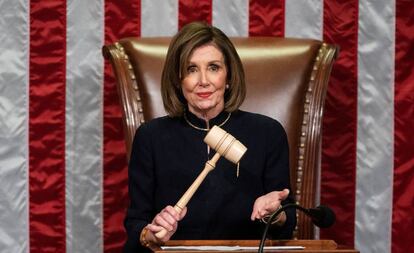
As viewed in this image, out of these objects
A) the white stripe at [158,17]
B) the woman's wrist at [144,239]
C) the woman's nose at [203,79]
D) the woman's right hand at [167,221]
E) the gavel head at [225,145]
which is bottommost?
the woman's wrist at [144,239]

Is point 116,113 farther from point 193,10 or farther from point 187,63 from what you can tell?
point 187,63

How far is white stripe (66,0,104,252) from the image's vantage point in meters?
2.64

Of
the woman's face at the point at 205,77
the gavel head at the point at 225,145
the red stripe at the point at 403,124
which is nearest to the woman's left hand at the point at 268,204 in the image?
the gavel head at the point at 225,145

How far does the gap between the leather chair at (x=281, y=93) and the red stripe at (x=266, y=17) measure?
1.20ft

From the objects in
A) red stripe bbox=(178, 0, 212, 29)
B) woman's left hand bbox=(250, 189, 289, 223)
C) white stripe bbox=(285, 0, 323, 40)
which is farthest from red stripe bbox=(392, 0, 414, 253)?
woman's left hand bbox=(250, 189, 289, 223)

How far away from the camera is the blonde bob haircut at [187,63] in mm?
2057

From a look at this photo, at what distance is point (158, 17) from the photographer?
2.67 meters

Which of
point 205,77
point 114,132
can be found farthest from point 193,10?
point 205,77

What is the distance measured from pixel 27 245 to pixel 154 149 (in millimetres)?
757

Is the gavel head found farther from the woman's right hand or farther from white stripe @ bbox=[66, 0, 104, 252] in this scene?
white stripe @ bbox=[66, 0, 104, 252]

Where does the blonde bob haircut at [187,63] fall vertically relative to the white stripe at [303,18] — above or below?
below

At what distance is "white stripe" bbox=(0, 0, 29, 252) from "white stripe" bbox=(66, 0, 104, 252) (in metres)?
0.14

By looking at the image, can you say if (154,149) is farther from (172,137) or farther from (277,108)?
(277,108)

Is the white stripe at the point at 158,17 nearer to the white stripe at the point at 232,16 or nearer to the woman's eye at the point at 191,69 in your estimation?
the white stripe at the point at 232,16
